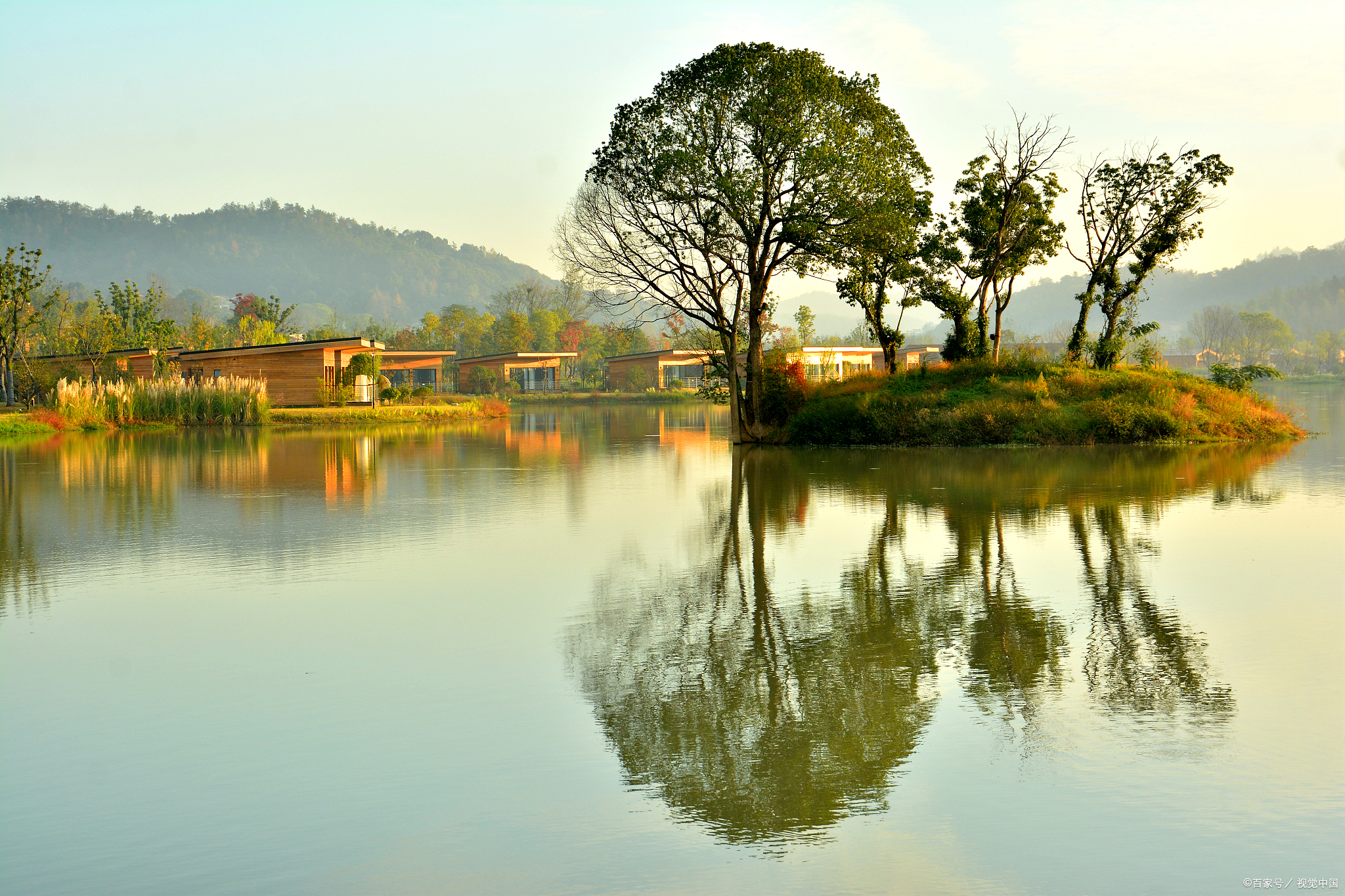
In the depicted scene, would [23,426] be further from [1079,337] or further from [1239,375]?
[1239,375]

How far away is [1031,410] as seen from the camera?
970 inches

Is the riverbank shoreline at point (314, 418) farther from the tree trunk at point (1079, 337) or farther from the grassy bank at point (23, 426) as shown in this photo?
the tree trunk at point (1079, 337)

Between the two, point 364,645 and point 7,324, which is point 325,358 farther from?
point 364,645

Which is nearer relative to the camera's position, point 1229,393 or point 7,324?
point 1229,393

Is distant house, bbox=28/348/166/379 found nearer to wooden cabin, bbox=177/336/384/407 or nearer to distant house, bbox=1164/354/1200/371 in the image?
wooden cabin, bbox=177/336/384/407

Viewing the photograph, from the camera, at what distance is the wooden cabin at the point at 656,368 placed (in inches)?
3135

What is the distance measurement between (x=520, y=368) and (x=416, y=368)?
27.4 ft

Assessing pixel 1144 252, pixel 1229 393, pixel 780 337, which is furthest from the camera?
pixel 780 337

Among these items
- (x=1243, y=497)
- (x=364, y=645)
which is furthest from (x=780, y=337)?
(x=364, y=645)

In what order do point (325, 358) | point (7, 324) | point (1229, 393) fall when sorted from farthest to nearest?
1. point (325, 358)
2. point (7, 324)
3. point (1229, 393)

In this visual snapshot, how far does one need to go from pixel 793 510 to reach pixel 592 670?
7.80 m

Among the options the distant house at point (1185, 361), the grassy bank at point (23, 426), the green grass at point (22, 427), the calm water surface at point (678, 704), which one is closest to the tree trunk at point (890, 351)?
the calm water surface at point (678, 704)

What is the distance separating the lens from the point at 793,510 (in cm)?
1374

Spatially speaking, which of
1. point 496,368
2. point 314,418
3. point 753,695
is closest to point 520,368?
point 496,368
